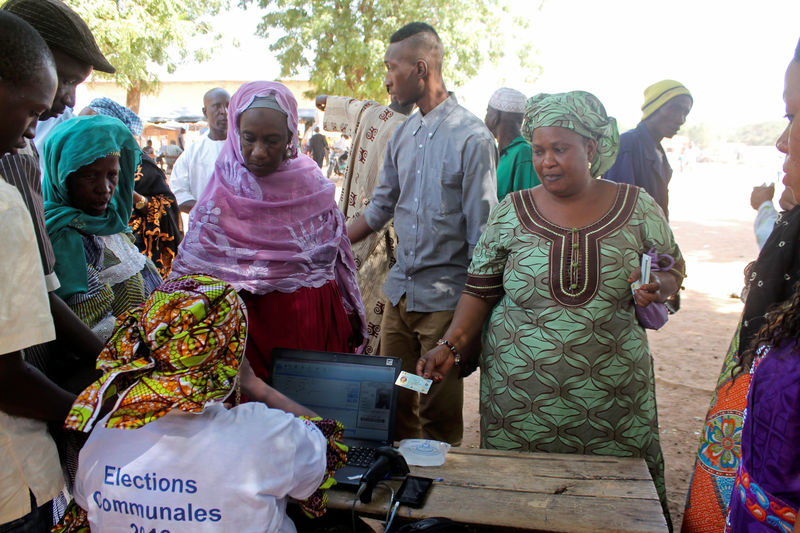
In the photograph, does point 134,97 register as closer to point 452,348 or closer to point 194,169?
point 194,169

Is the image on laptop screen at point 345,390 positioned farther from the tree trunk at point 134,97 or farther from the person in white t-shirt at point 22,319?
the tree trunk at point 134,97

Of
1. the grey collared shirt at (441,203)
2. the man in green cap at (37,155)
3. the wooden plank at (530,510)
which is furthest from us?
the grey collared shirt at (441,203)

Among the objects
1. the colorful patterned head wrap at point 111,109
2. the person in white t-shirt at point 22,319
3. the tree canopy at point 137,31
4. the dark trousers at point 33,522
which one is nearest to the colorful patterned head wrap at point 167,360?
the person in white t-shirt at point 22,319

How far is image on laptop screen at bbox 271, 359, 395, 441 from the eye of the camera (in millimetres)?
2234

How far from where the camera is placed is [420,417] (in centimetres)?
344

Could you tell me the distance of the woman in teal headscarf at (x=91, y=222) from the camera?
226cm

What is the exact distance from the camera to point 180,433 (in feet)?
5.22

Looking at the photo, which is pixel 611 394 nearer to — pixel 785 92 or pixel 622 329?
pixel 622 329

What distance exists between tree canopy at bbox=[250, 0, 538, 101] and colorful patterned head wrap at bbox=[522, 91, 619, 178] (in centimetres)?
1629

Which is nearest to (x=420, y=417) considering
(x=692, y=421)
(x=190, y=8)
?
(x=692, y=421)

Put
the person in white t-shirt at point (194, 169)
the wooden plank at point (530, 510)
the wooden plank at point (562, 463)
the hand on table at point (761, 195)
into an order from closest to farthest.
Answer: the wooden plank at point (530, 510)
the wooden plank at point (562, 463)
the hand on table at point (761, 195)
the person in white t-shirt at point (194, 169)

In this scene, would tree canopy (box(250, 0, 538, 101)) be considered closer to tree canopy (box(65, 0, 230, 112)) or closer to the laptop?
tree canopy (box(65, 0, 230, 112))

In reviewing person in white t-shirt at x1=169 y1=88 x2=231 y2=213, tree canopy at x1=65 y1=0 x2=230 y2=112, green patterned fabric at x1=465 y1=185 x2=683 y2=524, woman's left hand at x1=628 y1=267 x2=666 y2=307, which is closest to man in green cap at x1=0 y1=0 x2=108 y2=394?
green patterned fabric at x1=465 y1=185 x2=683 y2=524

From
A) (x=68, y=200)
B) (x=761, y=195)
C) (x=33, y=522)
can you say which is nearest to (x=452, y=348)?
(x=33, y=522)
